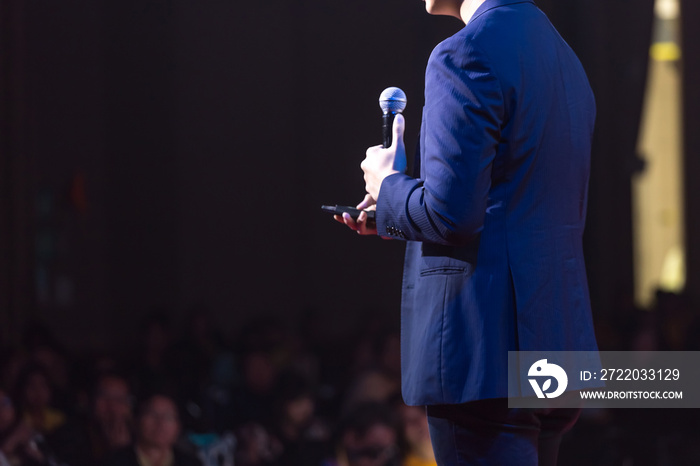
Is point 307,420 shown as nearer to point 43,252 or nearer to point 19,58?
point 19,58

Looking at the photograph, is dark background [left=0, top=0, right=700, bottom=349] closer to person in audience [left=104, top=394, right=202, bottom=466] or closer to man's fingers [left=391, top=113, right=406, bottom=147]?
person in audience [left=104, top=394, right=202, bottom=466]

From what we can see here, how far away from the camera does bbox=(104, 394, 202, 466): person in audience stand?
4.40 metres

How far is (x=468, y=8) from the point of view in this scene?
1.47m

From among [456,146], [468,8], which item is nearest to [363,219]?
[456,146]

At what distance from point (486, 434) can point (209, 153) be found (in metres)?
8.98

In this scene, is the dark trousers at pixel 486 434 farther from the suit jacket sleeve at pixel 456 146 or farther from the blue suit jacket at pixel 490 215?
the suit jacket sleeve at pixel 456 146

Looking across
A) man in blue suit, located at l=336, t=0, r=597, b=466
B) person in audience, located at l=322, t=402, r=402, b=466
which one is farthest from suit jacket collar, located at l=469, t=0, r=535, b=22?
person in audience, located at l=322, t=402, r=402, b=466

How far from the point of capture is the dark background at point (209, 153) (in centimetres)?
973

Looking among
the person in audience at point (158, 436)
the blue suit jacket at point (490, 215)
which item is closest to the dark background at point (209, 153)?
the person in audience at point (158, 436)

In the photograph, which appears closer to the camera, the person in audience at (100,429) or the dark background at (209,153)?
the person in audience at (100,429)

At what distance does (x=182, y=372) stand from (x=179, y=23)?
16.6ft

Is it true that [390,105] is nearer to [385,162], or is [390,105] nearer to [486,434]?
[385,162]

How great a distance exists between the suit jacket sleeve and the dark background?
8160mm

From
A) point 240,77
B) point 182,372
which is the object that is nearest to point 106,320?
point 240,77
